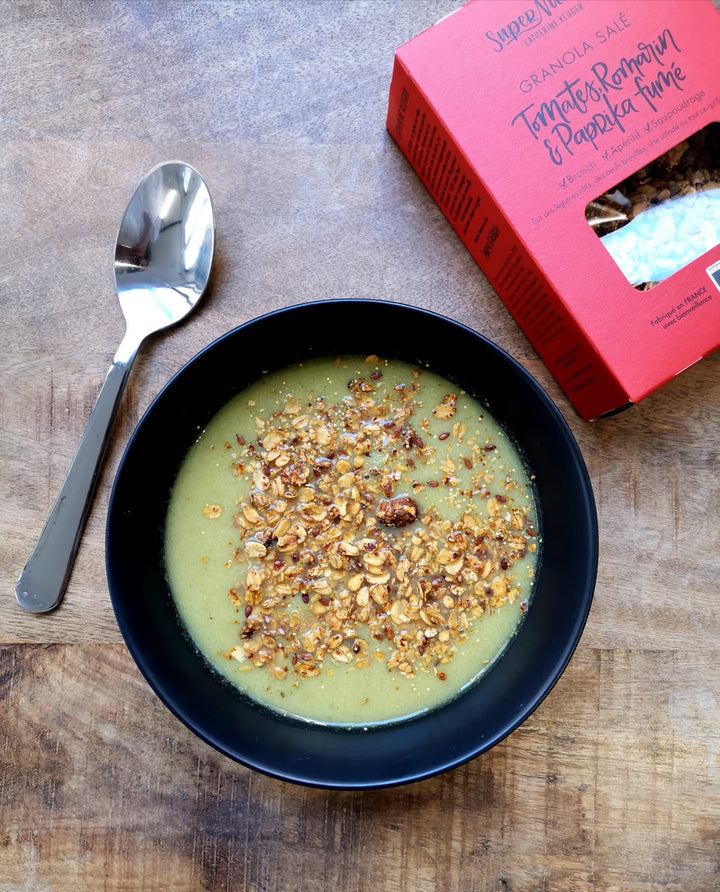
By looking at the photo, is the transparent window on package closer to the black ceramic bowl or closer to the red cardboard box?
the red cardboard box

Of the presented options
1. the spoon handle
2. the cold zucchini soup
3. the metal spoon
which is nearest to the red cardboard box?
the cold zucchini soup

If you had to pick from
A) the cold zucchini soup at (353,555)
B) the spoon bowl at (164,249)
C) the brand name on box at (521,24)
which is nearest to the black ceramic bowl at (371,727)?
the cold zucchini soup at (353,555)

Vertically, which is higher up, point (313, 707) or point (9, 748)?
point (9, 748)

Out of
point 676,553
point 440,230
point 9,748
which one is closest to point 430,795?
point 676,553

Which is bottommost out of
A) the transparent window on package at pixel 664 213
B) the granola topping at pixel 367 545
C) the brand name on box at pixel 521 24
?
the granola topping at pixel 367 545

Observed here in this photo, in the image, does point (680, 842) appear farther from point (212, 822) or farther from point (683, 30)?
point (683, 30)

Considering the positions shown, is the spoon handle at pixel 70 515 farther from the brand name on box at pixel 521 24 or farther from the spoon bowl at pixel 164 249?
the brand name on box at pixel 521 24
